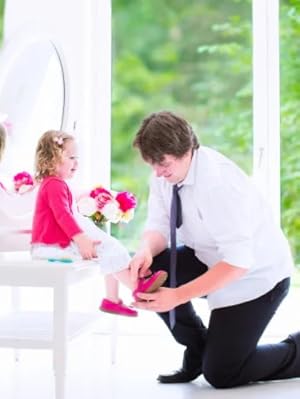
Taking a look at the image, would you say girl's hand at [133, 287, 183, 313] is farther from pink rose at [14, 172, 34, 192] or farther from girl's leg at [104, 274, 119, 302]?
pink rose at [14, 172, 34, 192]

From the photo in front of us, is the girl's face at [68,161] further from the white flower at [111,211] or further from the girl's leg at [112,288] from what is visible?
the girl's leg at [112,288]

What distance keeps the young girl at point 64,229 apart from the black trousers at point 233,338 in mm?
133

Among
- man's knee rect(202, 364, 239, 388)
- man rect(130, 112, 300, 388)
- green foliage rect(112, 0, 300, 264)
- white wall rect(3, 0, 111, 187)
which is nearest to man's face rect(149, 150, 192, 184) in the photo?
man rect(130, 112, 300, 388)

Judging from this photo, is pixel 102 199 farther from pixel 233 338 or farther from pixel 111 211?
pixel 233 338

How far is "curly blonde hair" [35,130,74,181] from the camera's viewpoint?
252cm

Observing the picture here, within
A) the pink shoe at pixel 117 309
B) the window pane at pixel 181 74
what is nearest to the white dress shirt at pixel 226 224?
the pink shoe at pixel 117 309

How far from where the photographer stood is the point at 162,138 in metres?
2.13

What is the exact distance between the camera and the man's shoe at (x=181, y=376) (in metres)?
2.44

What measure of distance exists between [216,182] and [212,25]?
1.36 metres

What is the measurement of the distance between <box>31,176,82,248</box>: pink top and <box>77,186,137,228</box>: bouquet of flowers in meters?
0.20

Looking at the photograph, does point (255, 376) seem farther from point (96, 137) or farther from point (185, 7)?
point (185, 7)

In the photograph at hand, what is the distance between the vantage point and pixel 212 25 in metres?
3.37

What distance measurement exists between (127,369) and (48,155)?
2.60ft

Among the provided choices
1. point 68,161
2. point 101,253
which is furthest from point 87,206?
point 101,253
